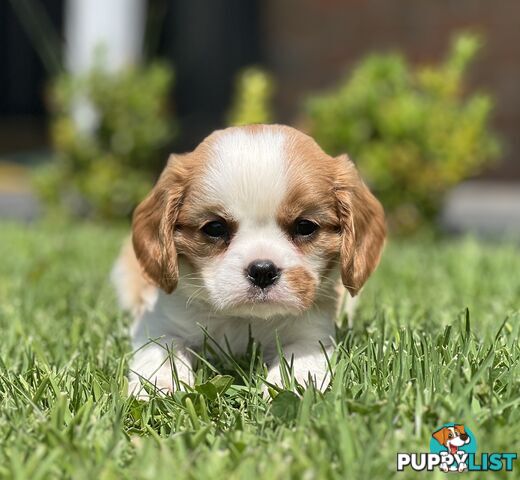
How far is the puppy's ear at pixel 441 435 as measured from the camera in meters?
2.24

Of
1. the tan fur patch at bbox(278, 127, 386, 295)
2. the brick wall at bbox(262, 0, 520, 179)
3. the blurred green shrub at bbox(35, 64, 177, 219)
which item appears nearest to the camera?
the tan fur patch at bbox(278, 127, 386, 295)

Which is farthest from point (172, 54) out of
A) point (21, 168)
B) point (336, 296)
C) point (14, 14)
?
point (336, 296)

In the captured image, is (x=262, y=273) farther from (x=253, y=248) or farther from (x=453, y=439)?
(x=453, y=439)

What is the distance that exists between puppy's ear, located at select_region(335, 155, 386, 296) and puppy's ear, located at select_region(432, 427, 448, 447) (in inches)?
34.2

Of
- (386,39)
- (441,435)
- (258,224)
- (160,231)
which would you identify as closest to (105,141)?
(386,39)

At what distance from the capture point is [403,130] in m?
6.98

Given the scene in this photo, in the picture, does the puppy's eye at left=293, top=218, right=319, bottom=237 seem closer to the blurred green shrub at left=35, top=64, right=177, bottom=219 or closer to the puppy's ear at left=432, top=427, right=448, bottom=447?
the puppy's ear at left=432, top=427, right=448, bottom=447

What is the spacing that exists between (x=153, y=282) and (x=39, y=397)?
655 millimetres

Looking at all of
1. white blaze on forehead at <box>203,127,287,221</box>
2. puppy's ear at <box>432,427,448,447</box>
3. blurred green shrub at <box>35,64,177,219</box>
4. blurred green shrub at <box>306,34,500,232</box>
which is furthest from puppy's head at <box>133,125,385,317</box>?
blurred green shrub at <box>35,64,177,219</box>

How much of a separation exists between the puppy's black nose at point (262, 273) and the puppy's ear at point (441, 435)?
781mm

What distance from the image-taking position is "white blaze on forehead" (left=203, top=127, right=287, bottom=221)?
2.79 metres

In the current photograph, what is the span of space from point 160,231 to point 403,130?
4373mm

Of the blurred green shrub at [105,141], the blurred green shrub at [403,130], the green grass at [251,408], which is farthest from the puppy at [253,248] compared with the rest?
the blurred green shrub at [105,141]

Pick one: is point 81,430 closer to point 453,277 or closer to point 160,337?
point 160,337
